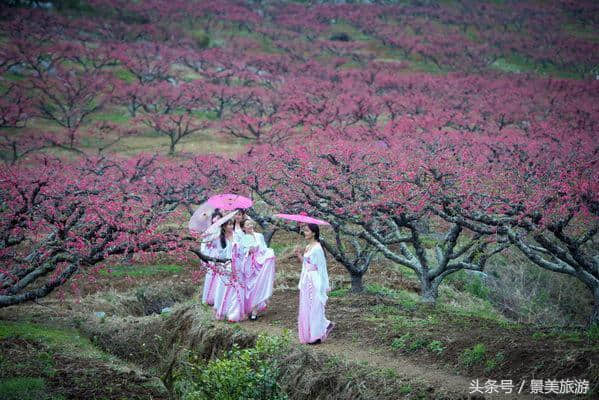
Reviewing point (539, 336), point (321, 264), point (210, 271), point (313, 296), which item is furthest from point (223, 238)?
point (539, 336)

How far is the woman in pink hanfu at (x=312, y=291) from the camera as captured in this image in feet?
32.3

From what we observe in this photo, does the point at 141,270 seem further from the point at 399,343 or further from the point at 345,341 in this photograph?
the point at 399,343

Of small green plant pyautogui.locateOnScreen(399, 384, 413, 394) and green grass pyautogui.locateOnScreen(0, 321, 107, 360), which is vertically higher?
small green plant pyautogui.locateOnScreen(399, 384, 413, 394)

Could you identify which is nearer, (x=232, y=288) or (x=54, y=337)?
(x=232, y=288)

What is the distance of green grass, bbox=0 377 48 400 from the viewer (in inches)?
337

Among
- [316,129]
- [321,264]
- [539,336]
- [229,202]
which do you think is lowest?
[316,129]

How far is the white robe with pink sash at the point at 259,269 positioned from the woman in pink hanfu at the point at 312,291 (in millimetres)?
1781

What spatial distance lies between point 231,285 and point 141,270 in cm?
786

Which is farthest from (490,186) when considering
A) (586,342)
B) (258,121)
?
(258,121)

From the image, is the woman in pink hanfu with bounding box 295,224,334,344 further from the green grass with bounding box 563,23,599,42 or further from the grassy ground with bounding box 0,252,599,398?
the green grass with bounding box 563,23,599,42

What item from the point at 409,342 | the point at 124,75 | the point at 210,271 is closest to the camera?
the point at 409,342

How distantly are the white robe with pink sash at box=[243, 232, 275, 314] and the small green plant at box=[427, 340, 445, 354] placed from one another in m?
3.58

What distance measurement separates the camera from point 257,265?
1172 cm

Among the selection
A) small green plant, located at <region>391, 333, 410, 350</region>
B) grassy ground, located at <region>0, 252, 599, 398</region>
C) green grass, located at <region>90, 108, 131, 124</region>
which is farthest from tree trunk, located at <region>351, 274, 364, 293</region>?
green grass, located at <region>90, 108, 131, 124</region>
